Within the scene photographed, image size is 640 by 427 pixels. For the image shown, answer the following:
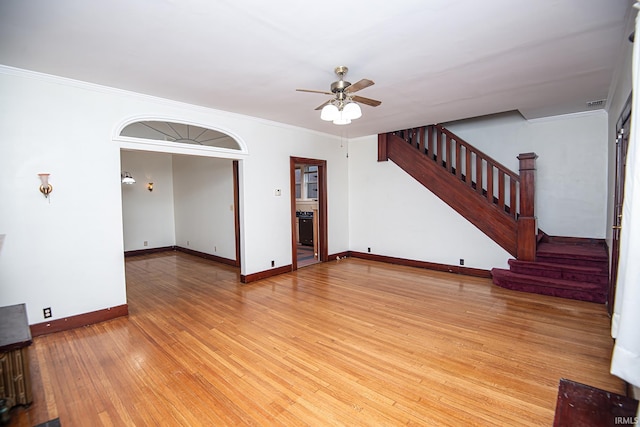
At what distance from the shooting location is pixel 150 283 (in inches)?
203

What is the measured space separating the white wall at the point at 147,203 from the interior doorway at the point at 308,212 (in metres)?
3.58

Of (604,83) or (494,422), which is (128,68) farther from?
(604,83)

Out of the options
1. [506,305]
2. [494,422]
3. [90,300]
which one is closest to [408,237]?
[506,305]

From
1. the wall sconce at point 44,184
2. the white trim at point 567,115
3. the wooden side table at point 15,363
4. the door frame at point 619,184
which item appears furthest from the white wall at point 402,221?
the wooden side table at point 15,363

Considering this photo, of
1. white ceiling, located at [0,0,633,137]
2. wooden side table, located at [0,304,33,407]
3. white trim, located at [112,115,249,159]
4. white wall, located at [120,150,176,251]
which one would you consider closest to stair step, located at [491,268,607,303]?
white ceiling, located at [0,0,633,137]

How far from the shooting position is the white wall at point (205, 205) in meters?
6.42

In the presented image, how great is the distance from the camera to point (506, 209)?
524 centimetres

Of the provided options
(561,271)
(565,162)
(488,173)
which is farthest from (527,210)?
(565,162)

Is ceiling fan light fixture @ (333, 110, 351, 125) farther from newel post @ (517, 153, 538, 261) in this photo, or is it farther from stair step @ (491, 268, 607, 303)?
stair step @ (491, 268, 607, 303)

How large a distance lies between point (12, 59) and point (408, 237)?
20.5 ft

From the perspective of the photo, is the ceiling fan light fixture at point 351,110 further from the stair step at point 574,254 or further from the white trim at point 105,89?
the stair step at point 574,254

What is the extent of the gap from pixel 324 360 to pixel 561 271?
3.91 m

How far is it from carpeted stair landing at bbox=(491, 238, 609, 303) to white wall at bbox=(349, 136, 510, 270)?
53cm

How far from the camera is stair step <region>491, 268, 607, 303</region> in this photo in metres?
3.96
